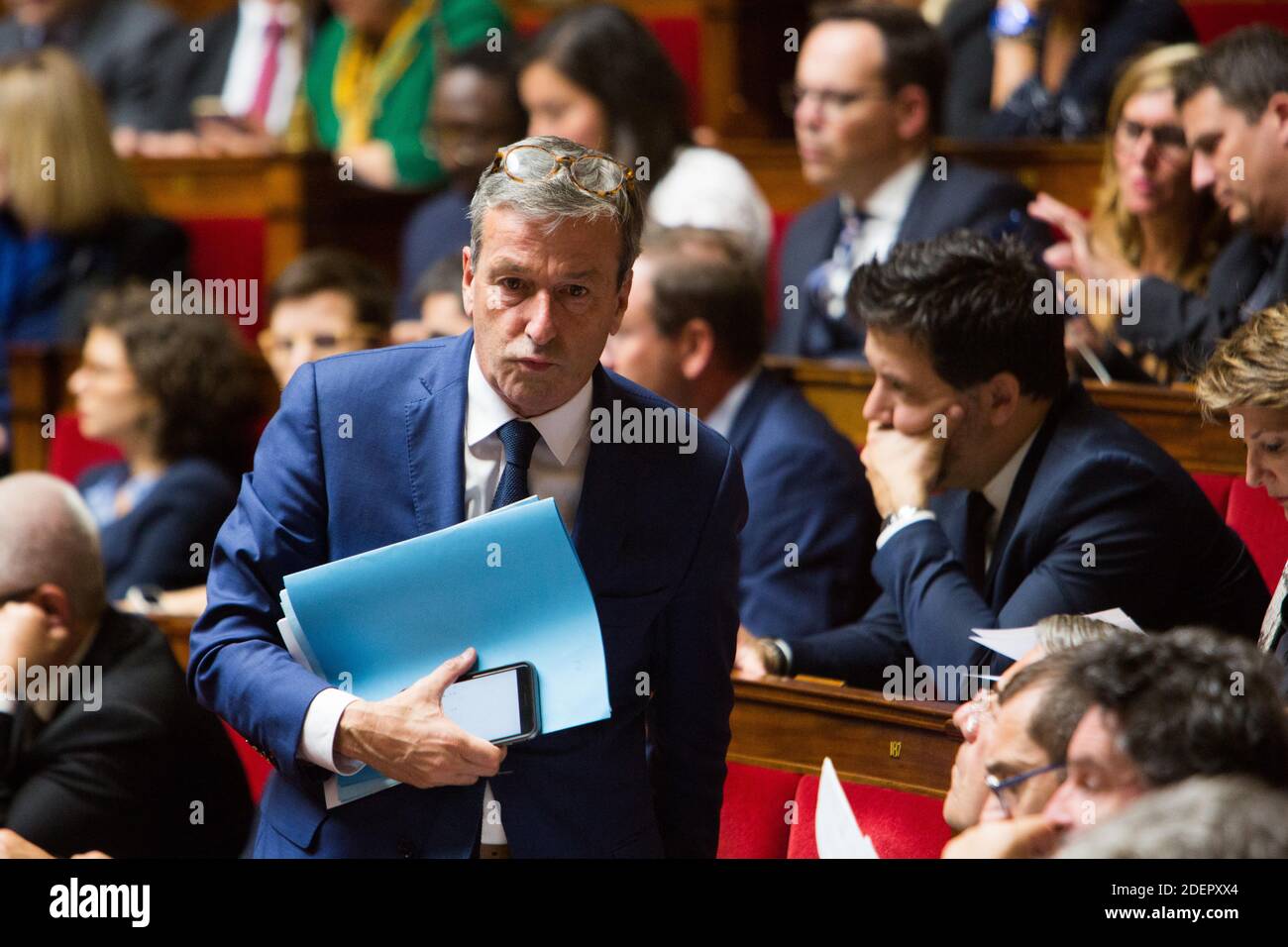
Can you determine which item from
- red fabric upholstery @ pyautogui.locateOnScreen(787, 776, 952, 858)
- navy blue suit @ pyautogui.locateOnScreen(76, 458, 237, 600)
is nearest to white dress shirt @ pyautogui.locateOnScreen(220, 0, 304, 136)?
navy blue suit @ pyautogui.locateOnScreen(76, 458, 237, 600)

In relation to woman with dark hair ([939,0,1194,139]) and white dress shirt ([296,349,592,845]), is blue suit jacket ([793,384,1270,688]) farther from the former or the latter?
woman with dark hair ([939,0,1194,139])

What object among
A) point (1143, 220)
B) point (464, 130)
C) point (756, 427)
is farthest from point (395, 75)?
point (1143, 220)

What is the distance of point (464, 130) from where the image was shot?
128 inches

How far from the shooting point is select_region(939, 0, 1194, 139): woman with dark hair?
9.70ft

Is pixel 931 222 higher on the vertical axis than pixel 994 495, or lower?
higher

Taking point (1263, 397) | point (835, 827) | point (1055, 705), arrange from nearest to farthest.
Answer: point (1055, 705)
point (835, 827)
point (1263, 397)

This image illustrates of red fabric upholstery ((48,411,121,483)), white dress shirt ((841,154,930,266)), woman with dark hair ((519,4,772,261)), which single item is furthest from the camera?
red fabric upholstery ((48,411,121,483))

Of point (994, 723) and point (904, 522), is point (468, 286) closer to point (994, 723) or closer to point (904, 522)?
point (994, 723)

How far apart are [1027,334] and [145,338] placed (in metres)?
1.84

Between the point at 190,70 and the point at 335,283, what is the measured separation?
1.40 meters

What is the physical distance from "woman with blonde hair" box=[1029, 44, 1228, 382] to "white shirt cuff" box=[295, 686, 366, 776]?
57.9 inches

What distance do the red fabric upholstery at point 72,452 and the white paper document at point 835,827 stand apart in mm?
2092

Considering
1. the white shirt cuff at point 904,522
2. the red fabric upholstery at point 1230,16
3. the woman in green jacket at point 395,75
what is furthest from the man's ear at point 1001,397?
the woman in green jacket at point 395,75
